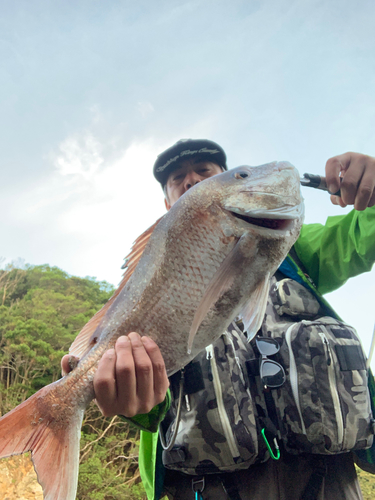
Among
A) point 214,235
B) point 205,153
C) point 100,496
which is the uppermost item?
point 205,153

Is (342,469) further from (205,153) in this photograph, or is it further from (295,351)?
(205,153)

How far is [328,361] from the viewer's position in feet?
6.32

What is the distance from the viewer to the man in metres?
Result: 1.37

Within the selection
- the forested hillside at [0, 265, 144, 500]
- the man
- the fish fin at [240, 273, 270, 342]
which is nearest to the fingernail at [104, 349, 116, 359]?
the man

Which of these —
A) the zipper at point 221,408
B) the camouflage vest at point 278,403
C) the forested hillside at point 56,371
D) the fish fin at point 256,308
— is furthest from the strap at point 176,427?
the forested hillside at point 56,371

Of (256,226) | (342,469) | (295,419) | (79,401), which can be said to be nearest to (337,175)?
(256,226)

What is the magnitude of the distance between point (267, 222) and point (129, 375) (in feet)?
2.73

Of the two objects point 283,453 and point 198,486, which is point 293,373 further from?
point 198,486

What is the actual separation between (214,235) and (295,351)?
1.04 meters

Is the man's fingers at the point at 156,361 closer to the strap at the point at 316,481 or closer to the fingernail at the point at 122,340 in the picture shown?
the fingernail at the point at 122,340

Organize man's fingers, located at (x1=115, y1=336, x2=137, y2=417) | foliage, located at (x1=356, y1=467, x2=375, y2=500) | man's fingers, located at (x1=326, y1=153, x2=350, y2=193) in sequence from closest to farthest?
man's fingers, located at (x1=115, y1=336, x2=137, y2=417)
man's fingers, located at (x1=326, y1=153, x2=350, y2=193)
foliage, located at (x1=356, y1=467, x2=375, y2=500)

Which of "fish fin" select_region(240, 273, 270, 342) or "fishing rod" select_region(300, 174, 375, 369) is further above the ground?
"fishing rod" select_region(300, 174, 375, 369)

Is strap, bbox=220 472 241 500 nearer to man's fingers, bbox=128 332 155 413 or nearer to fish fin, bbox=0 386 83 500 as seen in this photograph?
man's fingers, bbox=128 332 155 413

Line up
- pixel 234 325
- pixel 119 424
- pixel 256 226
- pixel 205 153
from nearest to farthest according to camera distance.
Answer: pixel 256 226 < pixel 234 325 < pixel 205 153 < pixel 119 424
